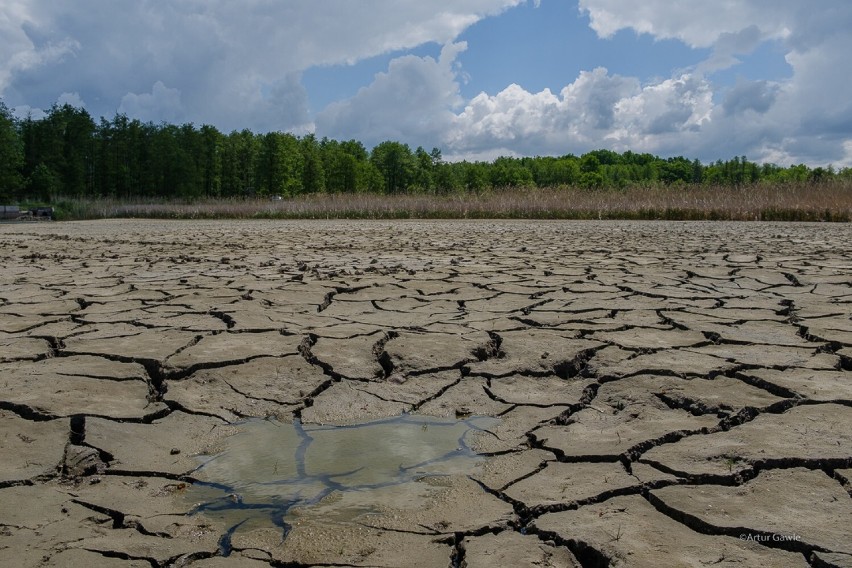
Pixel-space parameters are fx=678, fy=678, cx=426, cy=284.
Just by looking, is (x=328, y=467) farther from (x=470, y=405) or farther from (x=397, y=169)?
(x=397, y=169)

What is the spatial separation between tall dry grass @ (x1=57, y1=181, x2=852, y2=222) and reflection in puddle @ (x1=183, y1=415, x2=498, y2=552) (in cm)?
1494

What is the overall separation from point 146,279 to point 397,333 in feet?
8.97

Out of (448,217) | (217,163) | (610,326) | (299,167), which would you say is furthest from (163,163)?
(610,326)

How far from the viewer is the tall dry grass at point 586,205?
1493cm

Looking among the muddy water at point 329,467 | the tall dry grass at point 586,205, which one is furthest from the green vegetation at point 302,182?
the muddy water at point 329,467

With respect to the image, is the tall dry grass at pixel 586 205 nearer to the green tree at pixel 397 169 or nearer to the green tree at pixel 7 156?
the green tree at pixel 7 156

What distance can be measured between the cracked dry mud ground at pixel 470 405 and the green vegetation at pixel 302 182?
11.6m

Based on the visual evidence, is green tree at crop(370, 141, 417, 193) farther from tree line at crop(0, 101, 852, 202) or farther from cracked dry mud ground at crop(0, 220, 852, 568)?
cracked dry mud ground at crop(0, 220, 852, 568)

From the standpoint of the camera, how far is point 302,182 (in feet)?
162

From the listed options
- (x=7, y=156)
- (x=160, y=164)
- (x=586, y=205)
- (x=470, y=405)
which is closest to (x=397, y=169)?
(x=160, y=164)

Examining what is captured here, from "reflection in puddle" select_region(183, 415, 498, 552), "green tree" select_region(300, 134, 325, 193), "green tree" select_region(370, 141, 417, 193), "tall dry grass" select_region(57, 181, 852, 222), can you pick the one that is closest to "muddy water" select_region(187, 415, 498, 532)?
"reflection in puddle" select_region(183, 415, 498, 552)

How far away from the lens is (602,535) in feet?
4.75

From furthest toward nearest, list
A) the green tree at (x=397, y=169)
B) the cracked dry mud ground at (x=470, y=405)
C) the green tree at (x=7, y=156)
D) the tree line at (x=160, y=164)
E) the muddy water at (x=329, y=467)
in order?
the green tree at (x=397, y=169) < the tree line at (x=160, y=164) < the green tree at (x=7, y=156) < the muddy water at (x=329, y=467) < the cracked dry mud ground at (x=470, y=405)

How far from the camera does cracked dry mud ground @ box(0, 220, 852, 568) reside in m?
1.45
